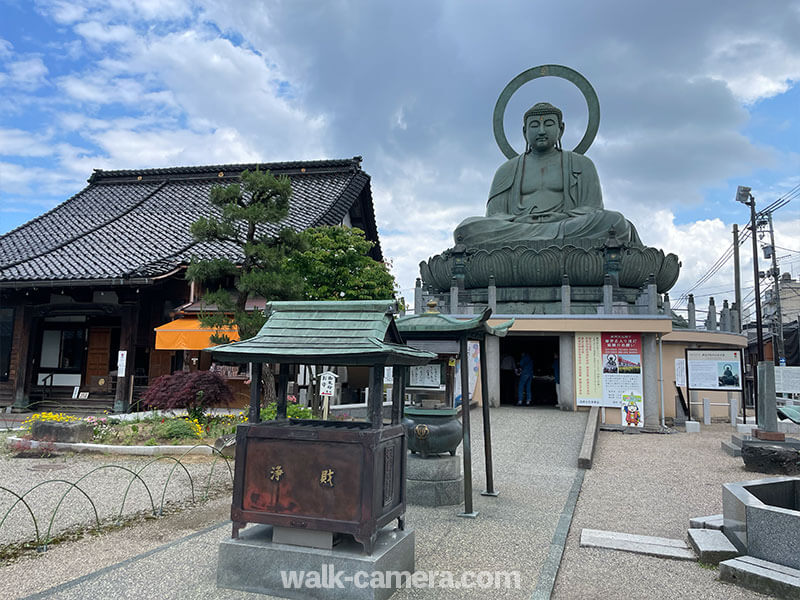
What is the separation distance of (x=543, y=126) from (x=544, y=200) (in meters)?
2.52

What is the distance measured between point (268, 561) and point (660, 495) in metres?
5.04

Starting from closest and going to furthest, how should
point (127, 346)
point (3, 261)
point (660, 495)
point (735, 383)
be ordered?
1. point (660, 495)
2. point (735, 383)
3. point (127, 346)
4. point (3, 261)

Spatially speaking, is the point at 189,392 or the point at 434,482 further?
the point at 189,392

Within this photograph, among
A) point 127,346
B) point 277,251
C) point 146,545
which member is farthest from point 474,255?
point 146,545

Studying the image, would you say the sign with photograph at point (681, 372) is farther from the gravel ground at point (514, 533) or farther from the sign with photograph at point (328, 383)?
the sign with photograph at point (328, 383)

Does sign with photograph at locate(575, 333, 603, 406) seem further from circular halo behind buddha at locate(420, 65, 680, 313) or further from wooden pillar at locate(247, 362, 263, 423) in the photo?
wooden pillar at locate(247, 362, 263, 423)

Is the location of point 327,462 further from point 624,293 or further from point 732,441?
point 624,293

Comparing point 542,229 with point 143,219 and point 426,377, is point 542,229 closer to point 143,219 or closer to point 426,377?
point 426,377

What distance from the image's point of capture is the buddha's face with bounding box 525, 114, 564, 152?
18.6 metres

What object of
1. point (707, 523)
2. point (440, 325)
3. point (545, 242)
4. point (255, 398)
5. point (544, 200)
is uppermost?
point (544, 200)

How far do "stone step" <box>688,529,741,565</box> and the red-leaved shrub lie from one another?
764cm

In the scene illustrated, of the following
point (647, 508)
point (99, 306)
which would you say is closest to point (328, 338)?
point (647, 508)

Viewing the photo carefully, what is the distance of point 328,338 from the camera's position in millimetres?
4379

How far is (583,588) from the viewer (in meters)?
4.15
